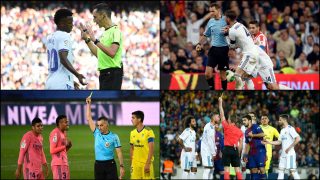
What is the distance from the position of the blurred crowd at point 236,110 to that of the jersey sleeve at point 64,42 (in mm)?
7968

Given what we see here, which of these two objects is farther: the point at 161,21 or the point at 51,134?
the point at 161,21

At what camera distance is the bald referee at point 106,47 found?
1501 centimetres

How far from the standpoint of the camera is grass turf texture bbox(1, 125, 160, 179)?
16.9 meters

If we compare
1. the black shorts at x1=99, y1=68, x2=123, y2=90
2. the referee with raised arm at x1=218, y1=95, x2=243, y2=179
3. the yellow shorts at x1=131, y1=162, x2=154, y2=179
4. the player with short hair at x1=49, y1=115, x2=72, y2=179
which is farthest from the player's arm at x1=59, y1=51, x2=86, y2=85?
the referee with raised arm at x1=218, y1=95, x2=243, y2=179

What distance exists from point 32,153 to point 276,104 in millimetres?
12076

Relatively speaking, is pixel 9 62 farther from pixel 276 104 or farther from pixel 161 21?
pixel 276 104

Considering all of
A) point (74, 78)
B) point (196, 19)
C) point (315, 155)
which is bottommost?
point (315, 155)

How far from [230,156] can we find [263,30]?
589 inches

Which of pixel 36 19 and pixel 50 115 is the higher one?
pixel 36 19

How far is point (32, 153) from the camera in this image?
1628cm

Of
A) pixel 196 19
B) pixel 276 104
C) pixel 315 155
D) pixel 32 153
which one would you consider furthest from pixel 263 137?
pixel 196 19

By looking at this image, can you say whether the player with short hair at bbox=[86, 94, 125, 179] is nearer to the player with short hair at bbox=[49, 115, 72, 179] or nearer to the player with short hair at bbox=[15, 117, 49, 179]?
the player with short hair at bbox=[49, 115, 72, 179]

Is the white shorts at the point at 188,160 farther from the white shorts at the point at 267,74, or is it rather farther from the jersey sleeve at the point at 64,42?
the white shorts at the point at 267,74

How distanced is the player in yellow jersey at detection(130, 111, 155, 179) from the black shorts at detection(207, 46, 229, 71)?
2.08m
